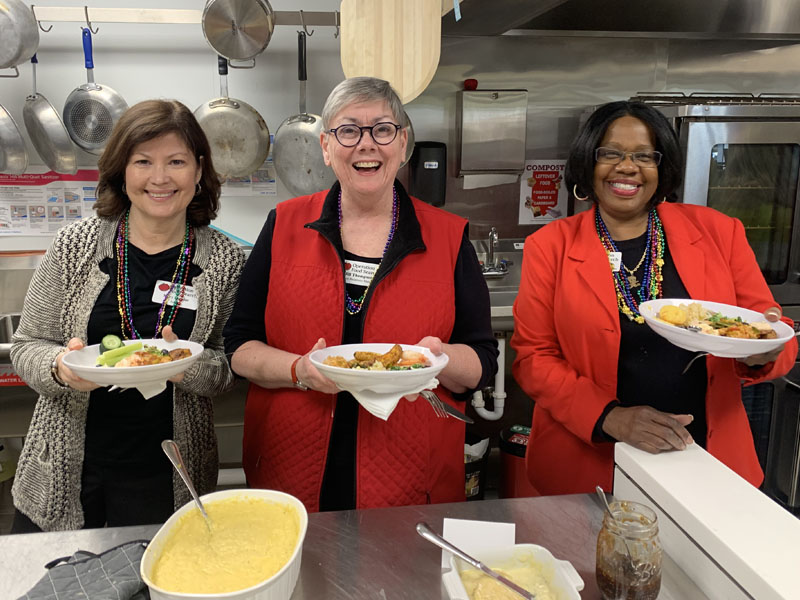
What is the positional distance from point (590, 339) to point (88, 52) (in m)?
2.48

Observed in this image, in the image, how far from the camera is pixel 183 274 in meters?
1.67

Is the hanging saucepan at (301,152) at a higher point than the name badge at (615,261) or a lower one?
higher

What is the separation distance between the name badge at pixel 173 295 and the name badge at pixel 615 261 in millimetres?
1090

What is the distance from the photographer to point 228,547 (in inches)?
39.4

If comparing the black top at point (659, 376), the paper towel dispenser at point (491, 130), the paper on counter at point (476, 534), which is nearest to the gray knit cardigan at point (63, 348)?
the paper on counter at point (476, 534)

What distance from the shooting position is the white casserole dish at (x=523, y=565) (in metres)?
0.93

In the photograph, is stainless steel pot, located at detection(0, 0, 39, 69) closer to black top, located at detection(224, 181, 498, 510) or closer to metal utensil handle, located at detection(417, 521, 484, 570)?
black top, located at detection(224, 181, 498, 510)

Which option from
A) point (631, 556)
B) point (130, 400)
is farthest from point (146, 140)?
point (631, 556)

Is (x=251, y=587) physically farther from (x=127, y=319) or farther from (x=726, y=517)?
(x=127, y=319)

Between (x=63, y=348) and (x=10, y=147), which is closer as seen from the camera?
(x=63, y=348)

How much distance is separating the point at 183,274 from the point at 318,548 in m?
0.84

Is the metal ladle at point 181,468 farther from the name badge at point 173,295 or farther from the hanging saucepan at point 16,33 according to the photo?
the hanging saucepan at point 16,33

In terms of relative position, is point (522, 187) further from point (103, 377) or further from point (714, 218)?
point (103, 377)

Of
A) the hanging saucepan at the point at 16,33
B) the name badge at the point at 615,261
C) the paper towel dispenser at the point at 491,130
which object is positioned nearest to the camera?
the name badge at the point at 615,261
